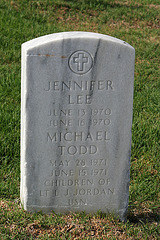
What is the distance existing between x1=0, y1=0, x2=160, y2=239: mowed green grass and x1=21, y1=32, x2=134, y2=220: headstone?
168mm

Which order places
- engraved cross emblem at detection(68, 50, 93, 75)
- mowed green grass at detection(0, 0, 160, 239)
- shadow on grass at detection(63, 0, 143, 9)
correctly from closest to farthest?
engraved cross emblem at detection(68, 50, 93, 75) < mowed green grass at detection(0, 0, 160, 239) < shadow on grass at detection(63, 0, 143, 9)

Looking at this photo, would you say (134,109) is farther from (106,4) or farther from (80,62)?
(106,4)

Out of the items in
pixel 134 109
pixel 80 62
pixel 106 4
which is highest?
pixel 106 4

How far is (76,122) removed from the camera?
277 centimetres

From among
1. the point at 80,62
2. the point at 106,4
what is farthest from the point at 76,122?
the point at 106,4

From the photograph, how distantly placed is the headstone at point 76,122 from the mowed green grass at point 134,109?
0.17 meters

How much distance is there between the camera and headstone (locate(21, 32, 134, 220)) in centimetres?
262

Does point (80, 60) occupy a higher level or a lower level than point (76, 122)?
higher

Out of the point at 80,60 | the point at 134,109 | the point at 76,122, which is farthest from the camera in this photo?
the point at 134,109

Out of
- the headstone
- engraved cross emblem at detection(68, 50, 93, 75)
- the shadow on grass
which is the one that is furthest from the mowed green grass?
engraved cross emblem at detection(68, 50, 93, 75)

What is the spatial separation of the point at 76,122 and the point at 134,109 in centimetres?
220

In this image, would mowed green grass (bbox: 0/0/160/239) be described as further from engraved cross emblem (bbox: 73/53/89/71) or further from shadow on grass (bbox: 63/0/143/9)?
engraved cross emblem (bbox: 73/53/89/71)

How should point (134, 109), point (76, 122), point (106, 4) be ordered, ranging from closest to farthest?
1. point (76, 122)
2. point (134, 109)
3. point (106, 4)

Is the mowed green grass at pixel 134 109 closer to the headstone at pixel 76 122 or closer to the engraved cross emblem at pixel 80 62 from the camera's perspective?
the headstone at pixel 76 122
